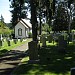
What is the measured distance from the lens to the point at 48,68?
15.0 m

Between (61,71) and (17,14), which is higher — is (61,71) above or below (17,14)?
below

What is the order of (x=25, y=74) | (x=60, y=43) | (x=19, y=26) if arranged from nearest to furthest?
(x=25, y=74) < (x=60, y=43) < (x=19, y=26)

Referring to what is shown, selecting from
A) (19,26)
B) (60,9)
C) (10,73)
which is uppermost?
(60,9)

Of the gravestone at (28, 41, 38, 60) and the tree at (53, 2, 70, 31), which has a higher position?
the tree at (53, 2, 70, 31)

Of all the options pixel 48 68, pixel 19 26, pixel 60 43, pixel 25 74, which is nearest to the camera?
pixel 25 74

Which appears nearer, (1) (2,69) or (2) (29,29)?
(1) (2,69)

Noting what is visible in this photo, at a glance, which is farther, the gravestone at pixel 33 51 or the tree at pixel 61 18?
the tree at pixel 61 18

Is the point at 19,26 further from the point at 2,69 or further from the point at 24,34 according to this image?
the point at 2,69

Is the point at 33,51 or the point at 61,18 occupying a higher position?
the point at 61,18

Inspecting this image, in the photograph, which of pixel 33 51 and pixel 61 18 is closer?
pixel 33 51

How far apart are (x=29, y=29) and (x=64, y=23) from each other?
10251 millimetres

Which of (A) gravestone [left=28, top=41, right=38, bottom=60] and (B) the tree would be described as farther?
(B) the tree

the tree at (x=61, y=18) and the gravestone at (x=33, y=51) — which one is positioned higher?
the tree at (x=61, y=18)

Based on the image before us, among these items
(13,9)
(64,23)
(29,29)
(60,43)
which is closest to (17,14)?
(13,9)
